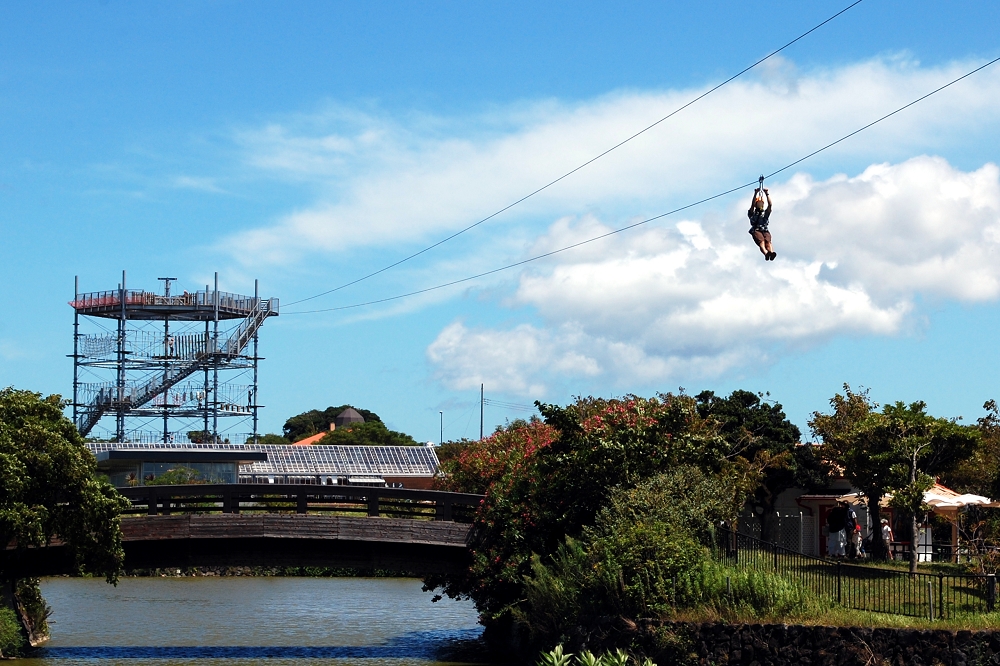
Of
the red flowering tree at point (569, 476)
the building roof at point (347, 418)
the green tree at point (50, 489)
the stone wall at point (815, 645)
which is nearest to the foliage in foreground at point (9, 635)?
the green tree at point (50, 489)

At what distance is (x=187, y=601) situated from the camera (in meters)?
52.9

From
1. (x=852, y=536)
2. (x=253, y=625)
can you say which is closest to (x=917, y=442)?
(x=852, y=536)

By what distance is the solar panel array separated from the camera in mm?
78875

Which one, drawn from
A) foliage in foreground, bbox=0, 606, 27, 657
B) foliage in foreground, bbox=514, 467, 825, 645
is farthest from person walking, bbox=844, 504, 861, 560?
foliage in foreground, bbox=0, 606, 27, 657

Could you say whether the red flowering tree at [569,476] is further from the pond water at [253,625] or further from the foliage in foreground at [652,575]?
the pond water at [253,625]

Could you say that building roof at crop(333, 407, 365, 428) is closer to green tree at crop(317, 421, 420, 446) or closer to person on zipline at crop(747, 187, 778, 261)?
green tree at crop(317, 421, 420, 446)

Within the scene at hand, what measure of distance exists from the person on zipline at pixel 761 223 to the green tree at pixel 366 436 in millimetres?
92500

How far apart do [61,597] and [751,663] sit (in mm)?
40530

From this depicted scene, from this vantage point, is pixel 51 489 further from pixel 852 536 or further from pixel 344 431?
pixel 344 431

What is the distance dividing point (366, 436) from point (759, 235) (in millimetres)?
99782

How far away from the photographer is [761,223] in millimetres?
21016

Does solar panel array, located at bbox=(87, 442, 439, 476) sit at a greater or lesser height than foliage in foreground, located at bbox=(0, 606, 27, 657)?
greater

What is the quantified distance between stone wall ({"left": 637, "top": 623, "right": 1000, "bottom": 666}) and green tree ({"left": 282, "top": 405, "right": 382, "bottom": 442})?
12340cm

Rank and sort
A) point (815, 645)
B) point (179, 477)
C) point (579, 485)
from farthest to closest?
point (179, 477)
point (579, 485)
point (815, 645)
